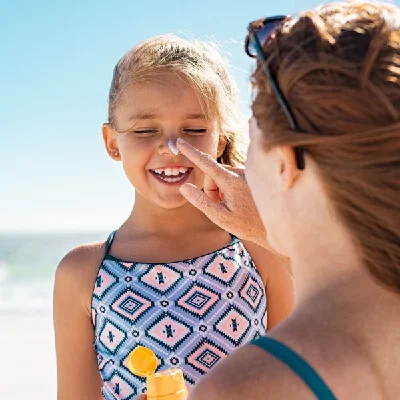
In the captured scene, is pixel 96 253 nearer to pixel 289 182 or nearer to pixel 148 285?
pixel 148 285

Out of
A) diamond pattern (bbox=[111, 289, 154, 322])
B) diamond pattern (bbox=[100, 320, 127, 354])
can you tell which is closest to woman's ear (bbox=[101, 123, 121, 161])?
diamond pattern (bbox=[111, 289, 154, 322])

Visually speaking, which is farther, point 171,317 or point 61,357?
point 61,357

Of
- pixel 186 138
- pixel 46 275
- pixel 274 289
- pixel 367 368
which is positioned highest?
pixel 367 368

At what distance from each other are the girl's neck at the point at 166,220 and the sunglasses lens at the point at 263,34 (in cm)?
154

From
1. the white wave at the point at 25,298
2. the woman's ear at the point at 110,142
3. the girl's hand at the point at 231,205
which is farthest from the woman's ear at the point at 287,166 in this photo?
the white wave at the point at 25,298

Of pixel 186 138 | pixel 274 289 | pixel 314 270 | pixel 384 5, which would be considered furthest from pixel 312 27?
pixel 274 289

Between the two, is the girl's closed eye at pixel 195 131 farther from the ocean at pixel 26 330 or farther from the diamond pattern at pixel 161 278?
the ocean at pixel 26 330

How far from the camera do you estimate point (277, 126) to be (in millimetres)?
1402

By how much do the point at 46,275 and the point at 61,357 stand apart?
69.0ft

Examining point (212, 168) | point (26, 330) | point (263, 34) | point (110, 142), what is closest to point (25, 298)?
point (26, 330)

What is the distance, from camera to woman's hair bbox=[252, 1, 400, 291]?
128cm

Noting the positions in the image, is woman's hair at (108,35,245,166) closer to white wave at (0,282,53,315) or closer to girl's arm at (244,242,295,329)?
girl's arm at (244,242,295,329)

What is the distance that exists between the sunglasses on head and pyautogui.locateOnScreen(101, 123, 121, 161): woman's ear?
63.6 inches

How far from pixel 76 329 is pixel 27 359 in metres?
8.16
